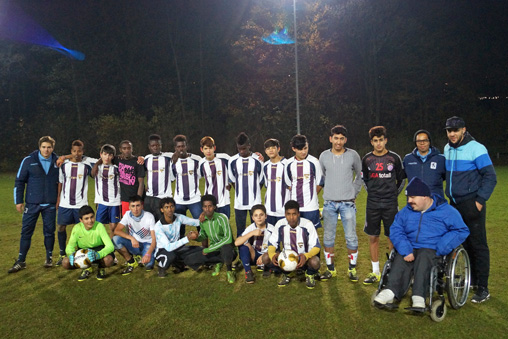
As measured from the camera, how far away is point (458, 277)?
461 cm

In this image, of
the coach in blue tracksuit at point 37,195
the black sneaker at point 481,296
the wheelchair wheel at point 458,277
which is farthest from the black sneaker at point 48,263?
the black sneaker at point 481,296

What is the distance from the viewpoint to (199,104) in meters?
36.4

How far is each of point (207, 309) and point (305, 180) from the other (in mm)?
2158

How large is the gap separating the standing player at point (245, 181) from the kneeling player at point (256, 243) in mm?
562

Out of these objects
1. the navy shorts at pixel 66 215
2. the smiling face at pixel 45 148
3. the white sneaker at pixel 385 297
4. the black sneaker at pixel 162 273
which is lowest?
the black sneaker at pixel 162 273

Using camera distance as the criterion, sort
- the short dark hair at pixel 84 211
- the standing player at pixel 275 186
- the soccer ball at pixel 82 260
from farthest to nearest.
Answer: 1. the standing player at pixel 275 186
2. the short dark hair at pixel 84 211
3. the soccer ball at pixel 82 260

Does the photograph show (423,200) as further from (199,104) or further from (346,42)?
(199,104)

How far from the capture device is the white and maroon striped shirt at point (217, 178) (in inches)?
267

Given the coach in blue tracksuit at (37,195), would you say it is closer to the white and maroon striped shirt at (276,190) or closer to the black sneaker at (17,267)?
the black sneaker at (17,267)

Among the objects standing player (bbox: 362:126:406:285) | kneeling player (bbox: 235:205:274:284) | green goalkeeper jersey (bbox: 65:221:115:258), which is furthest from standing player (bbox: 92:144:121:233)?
standing player (bbox: 362:126:406:285)

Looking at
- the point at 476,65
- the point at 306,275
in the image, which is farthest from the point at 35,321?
the point at 476,65

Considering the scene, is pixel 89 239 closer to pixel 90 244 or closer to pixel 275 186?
pixel 90 244

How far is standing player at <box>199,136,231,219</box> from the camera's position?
675 centimetres

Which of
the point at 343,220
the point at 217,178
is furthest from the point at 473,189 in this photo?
the point at 217,178
